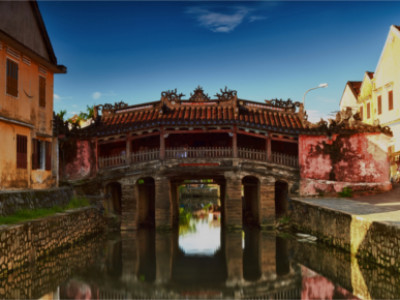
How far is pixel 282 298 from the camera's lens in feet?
38.1

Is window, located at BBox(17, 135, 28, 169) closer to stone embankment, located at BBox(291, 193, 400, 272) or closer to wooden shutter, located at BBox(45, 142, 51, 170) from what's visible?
wooden shutter, located at BBox(45, 142, 51, 170)

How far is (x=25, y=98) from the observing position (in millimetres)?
19469

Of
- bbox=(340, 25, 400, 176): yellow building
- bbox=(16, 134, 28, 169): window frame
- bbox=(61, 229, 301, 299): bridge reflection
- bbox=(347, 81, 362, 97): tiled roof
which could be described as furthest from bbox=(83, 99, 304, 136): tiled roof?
bbox=(347, 81, 362, 97): tiled roof

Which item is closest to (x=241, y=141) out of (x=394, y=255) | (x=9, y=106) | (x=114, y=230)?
(x=114, y=230)

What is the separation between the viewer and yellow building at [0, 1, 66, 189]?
17.7m

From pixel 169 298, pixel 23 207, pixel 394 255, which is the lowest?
pixel 169 298

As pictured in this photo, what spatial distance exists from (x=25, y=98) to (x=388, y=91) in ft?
77.9

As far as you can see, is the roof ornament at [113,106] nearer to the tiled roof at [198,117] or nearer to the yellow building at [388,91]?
the tiled roof at [198,117]

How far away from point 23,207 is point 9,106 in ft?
15.6

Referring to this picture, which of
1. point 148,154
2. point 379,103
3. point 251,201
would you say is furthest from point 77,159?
point 379,103

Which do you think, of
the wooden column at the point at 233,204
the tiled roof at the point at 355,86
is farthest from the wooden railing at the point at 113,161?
the tiled roof at the point at 355,86

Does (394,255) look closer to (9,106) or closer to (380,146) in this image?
(380,146)

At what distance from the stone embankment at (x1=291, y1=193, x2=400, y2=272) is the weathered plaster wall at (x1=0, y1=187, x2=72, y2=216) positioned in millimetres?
11390

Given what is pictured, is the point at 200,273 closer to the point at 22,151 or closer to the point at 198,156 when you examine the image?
the point at 22,151
